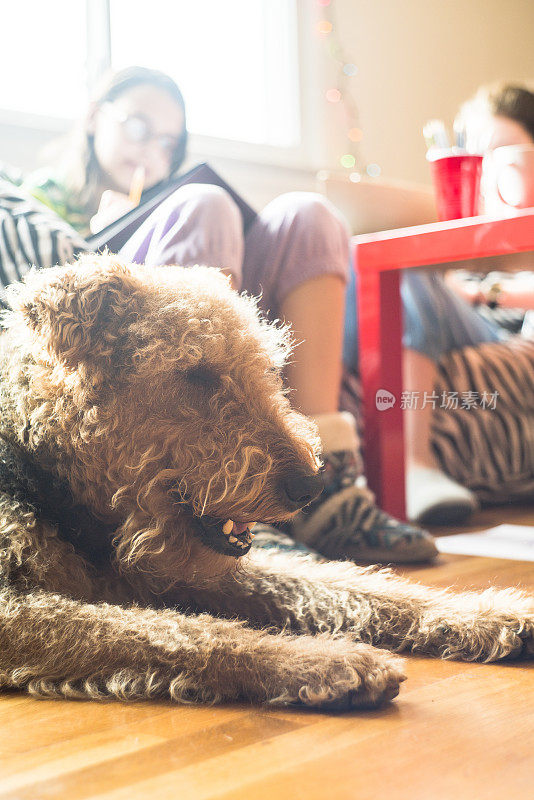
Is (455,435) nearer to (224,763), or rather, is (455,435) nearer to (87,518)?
(87,518)

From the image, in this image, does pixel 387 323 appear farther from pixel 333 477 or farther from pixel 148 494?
pixel 148 494

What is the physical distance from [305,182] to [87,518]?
300cm

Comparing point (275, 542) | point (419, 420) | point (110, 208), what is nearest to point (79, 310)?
point (275, 542)

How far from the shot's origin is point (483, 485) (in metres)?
2.34

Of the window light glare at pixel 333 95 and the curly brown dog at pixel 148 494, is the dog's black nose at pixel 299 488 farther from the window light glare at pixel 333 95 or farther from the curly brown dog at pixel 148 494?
the window light glare at pixel 333 95

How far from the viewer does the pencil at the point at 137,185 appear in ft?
5.56

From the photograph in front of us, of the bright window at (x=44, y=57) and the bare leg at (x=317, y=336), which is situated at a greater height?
the bright window at (x=44, y=57)

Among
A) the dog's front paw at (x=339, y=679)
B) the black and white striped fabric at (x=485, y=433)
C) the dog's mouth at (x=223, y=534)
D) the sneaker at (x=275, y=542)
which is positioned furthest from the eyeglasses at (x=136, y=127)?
the dog's front paw at (x=339, y=679)

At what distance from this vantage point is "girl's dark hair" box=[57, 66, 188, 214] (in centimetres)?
204

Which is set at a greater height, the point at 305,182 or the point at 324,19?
the point at 324,19

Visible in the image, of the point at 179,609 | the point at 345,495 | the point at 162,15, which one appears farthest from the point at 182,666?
the point at 162,15

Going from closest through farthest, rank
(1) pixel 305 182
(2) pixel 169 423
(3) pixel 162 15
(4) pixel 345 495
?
1. (2) pixel 169 423
2. (4) pixel 345 495
3. (3) pixel 162 15
4. (1) pixel 305 182

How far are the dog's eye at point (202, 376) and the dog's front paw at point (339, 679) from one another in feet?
1.16

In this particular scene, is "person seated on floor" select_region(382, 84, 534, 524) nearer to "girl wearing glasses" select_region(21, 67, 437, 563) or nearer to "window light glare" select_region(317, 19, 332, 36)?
"girl wearing glasses" select_region(21, 67, 437, 563)
